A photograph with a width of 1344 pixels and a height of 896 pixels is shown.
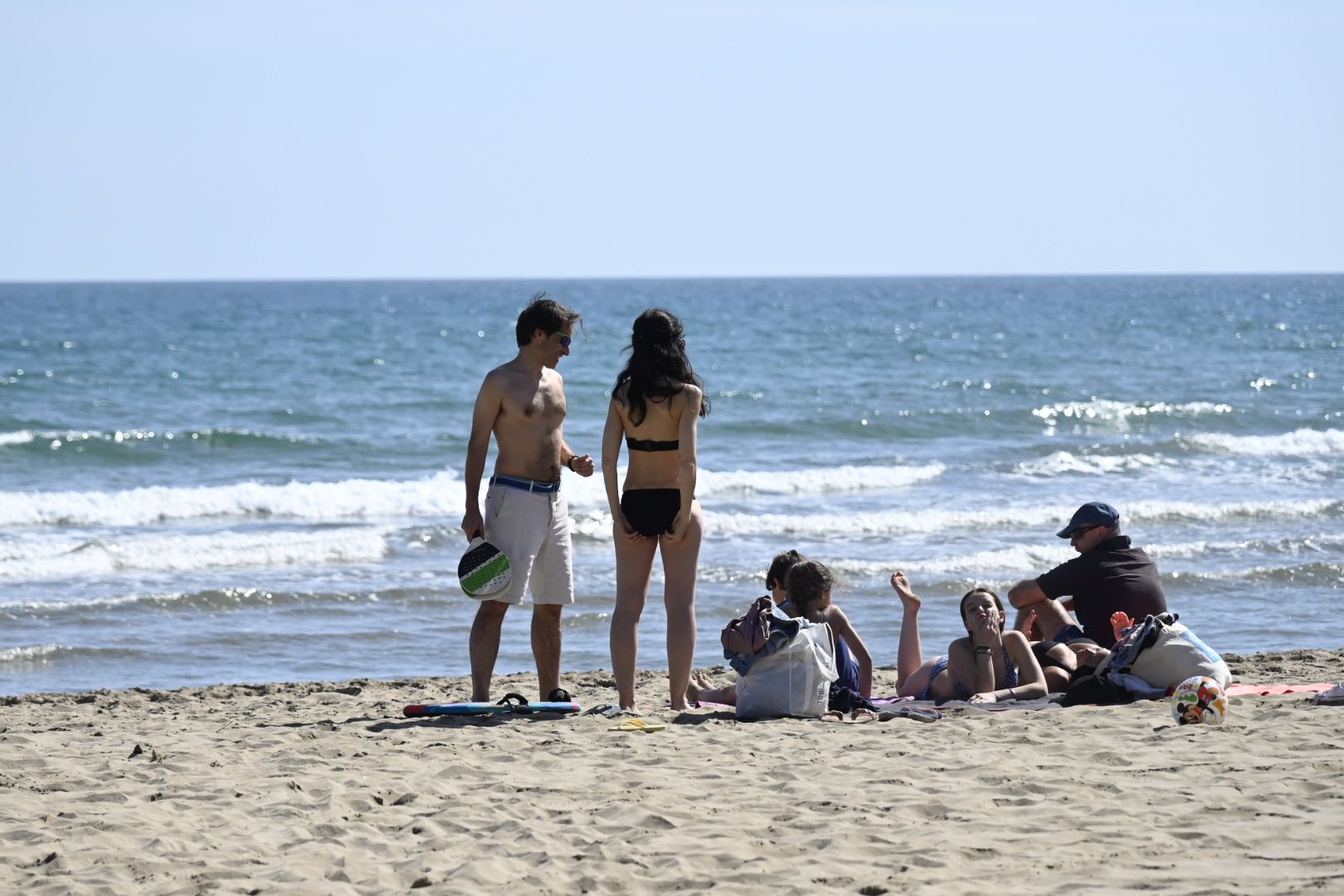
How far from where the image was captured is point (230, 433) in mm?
20312

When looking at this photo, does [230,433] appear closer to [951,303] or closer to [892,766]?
[892,766]

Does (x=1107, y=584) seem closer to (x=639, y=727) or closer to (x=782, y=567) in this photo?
(x=782, y=567)

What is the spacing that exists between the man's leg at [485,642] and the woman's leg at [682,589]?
29.4 inches

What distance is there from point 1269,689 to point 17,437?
57.8 ft

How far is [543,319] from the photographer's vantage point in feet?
19.9

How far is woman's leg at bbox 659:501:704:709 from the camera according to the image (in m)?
6.05

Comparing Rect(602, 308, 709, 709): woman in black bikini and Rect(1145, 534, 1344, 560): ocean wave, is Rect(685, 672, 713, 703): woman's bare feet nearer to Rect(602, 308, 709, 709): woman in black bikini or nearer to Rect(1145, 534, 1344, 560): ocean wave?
Rect(602, 308, 709, 709): woman in black bikini

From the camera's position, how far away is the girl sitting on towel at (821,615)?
6289mm

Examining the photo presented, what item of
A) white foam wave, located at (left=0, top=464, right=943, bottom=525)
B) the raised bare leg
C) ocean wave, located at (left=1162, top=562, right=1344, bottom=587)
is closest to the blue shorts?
the raised bare leg

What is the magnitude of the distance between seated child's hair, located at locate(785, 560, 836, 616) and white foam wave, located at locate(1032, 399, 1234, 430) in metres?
17.2

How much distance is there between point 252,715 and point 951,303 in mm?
69547

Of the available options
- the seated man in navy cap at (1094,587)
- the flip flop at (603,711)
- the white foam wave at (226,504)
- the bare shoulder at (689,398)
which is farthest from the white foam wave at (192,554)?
the seated man in navy cap at (1094,587)

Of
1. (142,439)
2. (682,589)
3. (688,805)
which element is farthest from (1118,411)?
(688,805)

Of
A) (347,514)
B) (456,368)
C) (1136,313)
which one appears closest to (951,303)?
(1136,313)
